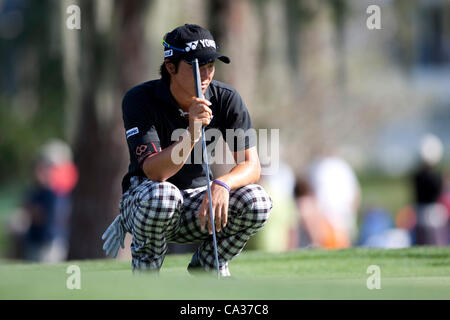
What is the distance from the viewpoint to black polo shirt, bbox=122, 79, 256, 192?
4668 mm

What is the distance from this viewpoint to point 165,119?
4797mm

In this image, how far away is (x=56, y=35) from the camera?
12406mm

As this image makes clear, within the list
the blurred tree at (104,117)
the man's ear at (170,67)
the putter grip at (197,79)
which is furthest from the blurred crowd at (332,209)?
the putter grip at (197,79)

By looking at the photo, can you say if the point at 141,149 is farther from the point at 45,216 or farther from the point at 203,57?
the point at 45,216

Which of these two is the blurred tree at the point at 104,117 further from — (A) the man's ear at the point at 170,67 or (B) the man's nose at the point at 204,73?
(B) the man's nose at the point at 204,73

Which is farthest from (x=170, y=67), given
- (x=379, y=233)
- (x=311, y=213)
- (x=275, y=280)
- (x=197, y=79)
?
(x=379, y=233)

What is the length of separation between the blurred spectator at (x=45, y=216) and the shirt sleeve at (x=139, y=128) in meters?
7.32

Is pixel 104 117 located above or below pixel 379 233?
above

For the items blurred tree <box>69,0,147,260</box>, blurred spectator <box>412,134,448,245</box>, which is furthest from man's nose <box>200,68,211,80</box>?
blurred tree <box>69,0,147,260</box>

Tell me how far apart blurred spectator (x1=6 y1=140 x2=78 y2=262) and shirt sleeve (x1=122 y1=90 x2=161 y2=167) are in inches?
288

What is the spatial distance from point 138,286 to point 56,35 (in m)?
9.14

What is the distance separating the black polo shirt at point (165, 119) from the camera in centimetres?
467

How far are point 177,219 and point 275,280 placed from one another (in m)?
0.65
